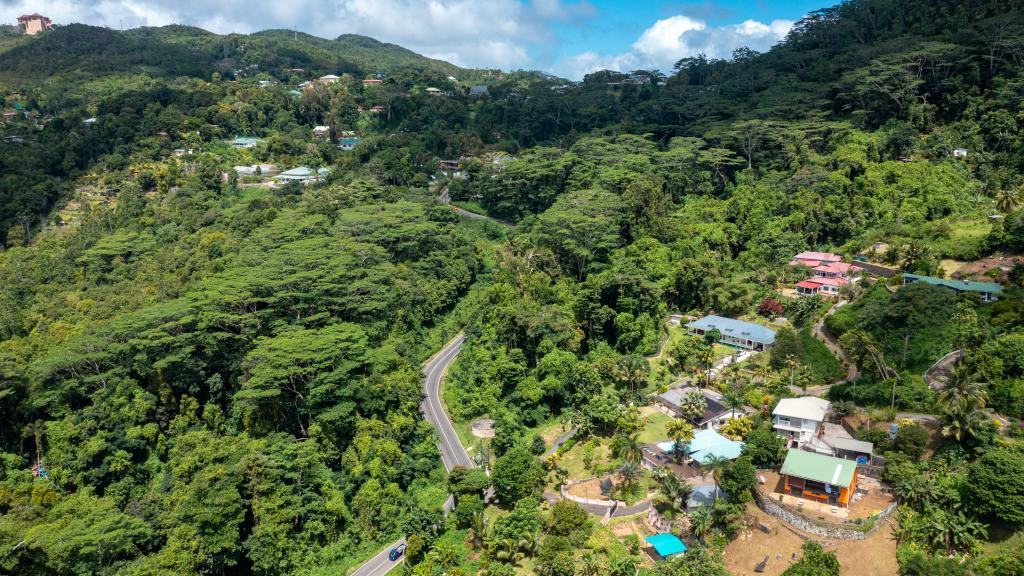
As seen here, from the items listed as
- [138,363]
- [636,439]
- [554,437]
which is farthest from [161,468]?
[636,439]

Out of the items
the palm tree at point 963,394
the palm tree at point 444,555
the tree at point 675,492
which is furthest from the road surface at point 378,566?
the palm tree at point 963,394

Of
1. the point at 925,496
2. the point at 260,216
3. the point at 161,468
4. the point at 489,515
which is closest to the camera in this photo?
the point at 925,496

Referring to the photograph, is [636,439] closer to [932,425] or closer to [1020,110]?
[932,425]

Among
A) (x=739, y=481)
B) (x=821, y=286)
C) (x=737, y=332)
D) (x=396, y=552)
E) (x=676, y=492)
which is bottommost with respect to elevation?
(x=396, y=552)

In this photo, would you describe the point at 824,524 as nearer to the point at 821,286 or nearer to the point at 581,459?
the point at 581,459

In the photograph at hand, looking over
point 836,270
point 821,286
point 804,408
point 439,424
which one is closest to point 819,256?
point 836,270

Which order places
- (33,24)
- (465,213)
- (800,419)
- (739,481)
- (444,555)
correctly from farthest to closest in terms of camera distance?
(33,24) → (465,213) → (800,419) → (444,555) → (739,481)

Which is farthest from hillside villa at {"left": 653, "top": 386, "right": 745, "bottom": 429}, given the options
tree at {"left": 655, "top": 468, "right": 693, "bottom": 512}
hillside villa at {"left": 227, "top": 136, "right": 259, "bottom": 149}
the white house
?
hillside villa at {"left": 227, "top": 136, "right": 259, "bottom": 149}
